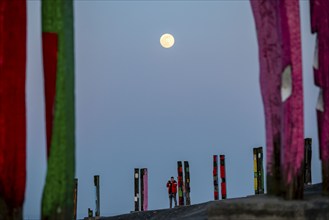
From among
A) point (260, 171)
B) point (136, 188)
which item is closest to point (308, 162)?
point (260, 171)

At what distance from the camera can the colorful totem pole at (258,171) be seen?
66.4ft

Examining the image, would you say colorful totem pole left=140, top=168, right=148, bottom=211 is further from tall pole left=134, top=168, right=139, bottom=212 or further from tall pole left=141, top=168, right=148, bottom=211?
tall pole left=134, top=168, right=139, bottom=212

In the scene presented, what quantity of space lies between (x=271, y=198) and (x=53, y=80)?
3.49 metres

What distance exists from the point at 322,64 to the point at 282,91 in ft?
5.88

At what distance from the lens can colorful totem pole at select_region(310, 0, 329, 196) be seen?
10117mm

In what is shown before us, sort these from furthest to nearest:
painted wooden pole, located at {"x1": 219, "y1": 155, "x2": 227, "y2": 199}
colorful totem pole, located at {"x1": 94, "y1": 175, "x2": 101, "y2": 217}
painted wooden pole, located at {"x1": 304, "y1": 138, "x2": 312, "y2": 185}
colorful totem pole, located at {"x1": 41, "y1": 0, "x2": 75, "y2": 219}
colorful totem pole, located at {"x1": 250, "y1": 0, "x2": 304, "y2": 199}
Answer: colorful totem pole, located at {"x1": 94, "y1": 175, "x2": 101, "y2": 217}
painted wooden pole, located at {"x1": 219, "y1": 155, "x2": 227, "y2": 199}
painted wooden pole, located at {"x1": 304, "y1": 138, "x2": 312, "y2": 185}
colorful totem pole, located at {"x1": 250, "y1": 0, "x2": 304, "y2": 199}
colorful totem pole, located at {"x1": 41, "y1": 0, "x2": 75, "y2": 219}

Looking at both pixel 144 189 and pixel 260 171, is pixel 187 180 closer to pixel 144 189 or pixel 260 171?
pixel 144 189

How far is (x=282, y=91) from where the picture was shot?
8.66 m

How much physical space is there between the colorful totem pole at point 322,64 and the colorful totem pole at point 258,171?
10023mm

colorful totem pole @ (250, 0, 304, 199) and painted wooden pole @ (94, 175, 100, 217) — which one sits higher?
colorful totem pole @ (250, 0, 304, 199)

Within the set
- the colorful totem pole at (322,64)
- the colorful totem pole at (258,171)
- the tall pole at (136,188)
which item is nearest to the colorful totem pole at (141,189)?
the tall pole at (136,188)

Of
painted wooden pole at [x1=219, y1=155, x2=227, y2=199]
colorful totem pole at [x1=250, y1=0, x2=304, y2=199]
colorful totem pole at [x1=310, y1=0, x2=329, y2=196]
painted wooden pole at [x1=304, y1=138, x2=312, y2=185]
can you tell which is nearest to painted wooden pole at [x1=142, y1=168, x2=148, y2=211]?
painted wooden pole at [x1=219, y1=155, x2=227, y2=199]
